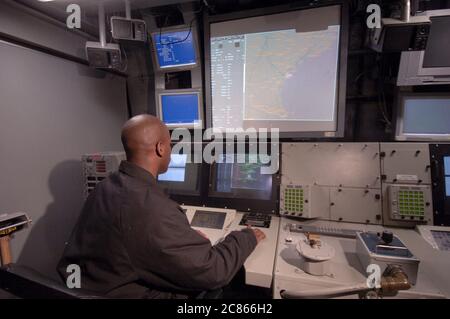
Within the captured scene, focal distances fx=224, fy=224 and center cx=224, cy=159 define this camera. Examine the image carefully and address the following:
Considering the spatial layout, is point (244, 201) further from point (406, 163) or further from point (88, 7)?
point (88, 7)

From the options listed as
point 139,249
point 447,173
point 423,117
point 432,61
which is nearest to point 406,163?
point 447,173

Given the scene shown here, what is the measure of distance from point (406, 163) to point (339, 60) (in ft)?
2.55

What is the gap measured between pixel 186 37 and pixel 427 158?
183 centimetres

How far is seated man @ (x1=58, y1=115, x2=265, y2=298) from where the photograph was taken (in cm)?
77

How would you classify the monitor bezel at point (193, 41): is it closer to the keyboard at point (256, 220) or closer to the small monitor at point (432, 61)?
the keyboard at point (256, 220)

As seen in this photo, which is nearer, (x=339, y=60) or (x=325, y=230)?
(x=325, y=230)

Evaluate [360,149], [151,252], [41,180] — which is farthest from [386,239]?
[41,180]

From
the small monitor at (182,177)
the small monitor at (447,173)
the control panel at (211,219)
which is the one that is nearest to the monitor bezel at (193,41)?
the small monitor at (182,177)

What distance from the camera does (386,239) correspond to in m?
0.95

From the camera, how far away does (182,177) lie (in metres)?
1.69

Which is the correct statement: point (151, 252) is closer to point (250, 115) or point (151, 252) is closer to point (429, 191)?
point (250, 115)

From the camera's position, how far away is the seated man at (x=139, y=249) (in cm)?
77

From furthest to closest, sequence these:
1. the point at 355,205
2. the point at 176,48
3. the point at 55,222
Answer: the point at 176,48, the point at 55,222, the point at 355,205

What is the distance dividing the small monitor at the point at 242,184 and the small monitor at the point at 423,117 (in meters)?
0.91
